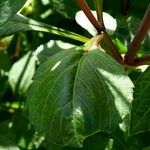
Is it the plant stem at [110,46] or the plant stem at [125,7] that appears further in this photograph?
the plant stem at [125,7]

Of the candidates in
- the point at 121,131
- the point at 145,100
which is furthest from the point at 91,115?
the point at 121,131

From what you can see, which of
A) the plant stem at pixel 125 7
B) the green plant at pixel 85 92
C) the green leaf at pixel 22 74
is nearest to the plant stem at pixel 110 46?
the green plant at pixel 85 92

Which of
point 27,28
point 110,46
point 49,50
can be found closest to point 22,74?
point 49,50

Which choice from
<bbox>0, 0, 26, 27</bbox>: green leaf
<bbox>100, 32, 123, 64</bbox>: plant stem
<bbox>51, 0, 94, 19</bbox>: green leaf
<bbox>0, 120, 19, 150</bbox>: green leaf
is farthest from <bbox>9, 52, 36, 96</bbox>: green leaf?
<bbox>0, 0, 26, 27</bbox>: green leaf

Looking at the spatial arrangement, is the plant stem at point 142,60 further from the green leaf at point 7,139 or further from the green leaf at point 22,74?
the green leaf at point 22,74

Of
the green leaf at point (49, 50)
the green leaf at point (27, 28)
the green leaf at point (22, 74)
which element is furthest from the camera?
the green leaf at point (22, 74)

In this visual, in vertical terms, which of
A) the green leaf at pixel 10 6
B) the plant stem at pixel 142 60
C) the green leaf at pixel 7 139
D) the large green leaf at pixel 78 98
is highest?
the green leaf at pixel 10 6

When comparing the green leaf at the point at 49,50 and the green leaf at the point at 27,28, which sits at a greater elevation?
the green leaf at the point at 27,28

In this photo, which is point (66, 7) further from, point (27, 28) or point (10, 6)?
point (10, 6)
